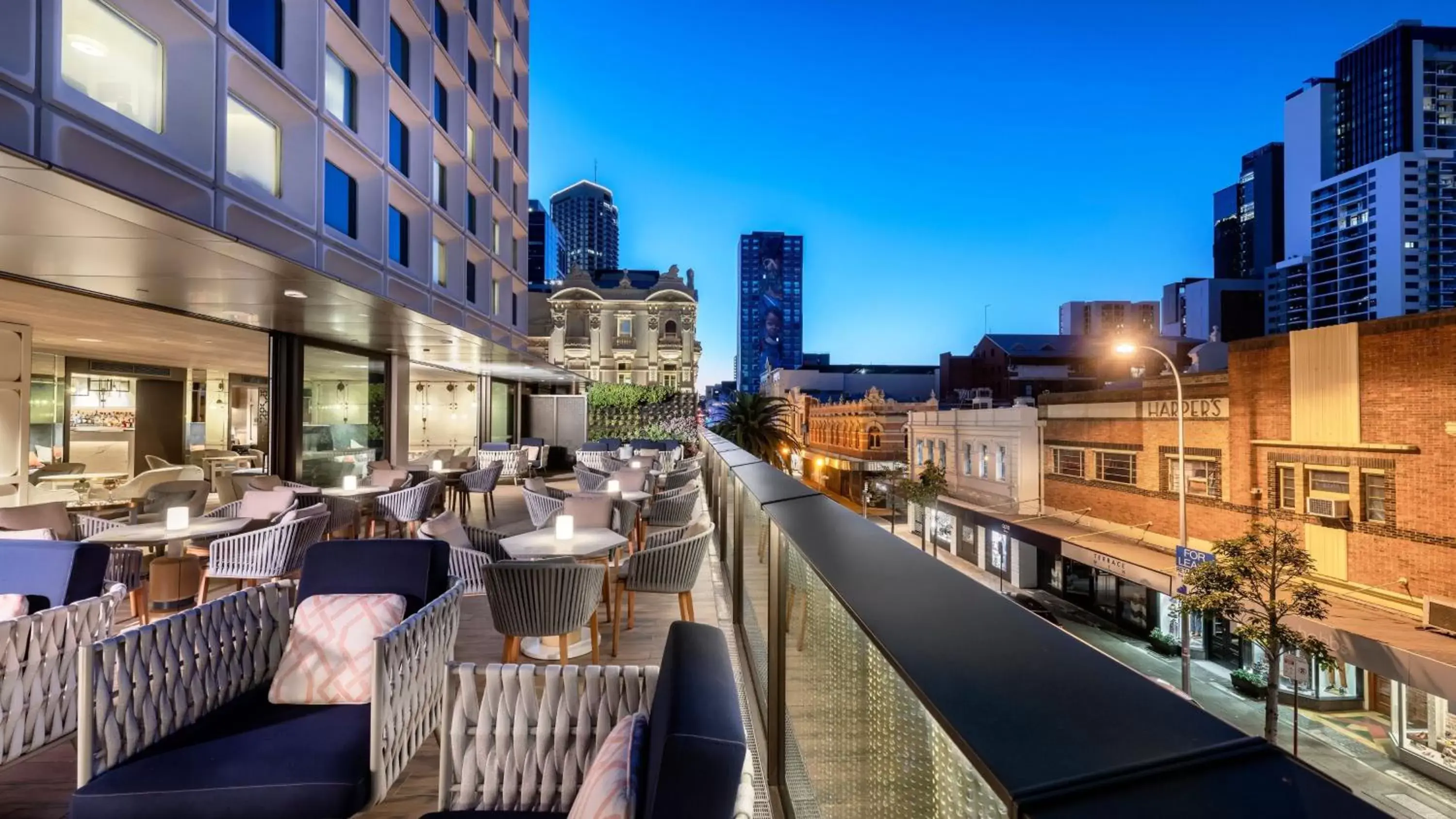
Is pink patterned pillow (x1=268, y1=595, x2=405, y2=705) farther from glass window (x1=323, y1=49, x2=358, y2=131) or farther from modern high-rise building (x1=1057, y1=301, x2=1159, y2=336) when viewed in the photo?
modern high-rise building (x1=1057, y1=301, x2=1159, y2=336)

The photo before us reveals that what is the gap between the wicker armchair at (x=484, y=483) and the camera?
9703 millimetres

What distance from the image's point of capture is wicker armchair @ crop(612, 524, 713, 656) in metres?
4.50

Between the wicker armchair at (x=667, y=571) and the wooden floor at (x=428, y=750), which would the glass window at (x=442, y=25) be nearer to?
the wooden floor at (x=428, y=750)

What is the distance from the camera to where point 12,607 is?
297cm

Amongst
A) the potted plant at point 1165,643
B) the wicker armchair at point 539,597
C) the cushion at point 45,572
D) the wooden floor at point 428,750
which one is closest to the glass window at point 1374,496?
the potted plant at point 1165,643

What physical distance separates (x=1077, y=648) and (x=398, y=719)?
252 cm

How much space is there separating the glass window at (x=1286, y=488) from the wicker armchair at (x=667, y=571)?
1686 cm

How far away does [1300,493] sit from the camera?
14.8m

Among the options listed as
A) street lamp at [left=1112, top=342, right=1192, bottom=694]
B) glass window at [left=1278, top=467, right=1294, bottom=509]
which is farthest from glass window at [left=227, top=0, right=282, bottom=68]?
glass window at [left=1278, top=467, right=1294, bottom=509]

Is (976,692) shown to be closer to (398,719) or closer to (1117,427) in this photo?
(398,719)

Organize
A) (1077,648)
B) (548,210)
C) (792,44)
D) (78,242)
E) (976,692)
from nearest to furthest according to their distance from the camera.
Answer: (976,692) → (1077,648) → (78,242) → (792,44) → (548,210)

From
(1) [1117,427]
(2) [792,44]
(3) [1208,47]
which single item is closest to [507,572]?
(1) [1117,427]

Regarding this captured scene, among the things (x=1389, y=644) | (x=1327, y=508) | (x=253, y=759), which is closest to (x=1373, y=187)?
(x=1327, y=508)

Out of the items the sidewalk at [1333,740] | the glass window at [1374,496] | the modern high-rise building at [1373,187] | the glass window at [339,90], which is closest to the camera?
the glass window at [339,90]
